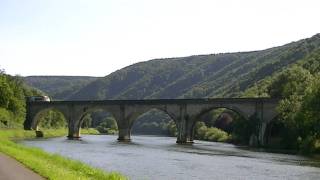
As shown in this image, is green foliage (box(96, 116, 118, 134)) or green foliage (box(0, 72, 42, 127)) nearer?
green foliage (box(0, 72, 42, 127))

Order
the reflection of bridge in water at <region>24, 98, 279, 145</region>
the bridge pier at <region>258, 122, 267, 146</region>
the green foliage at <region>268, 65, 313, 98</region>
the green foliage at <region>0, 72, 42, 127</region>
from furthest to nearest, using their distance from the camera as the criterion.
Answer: the green foliage at <region>0, 72, 42, 127</region>, the reflection of bridge in water at <region>24, 98, 279, 145</region>, the bridge pier at <region>258, 122, 267, 146</region>, the green foliage at <region>268, 65, 313, 98</region>

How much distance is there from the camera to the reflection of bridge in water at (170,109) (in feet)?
301

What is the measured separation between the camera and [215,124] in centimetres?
12838

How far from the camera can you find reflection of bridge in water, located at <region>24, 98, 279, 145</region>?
301ft

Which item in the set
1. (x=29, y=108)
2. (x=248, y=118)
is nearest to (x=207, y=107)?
(x=248, y=118)

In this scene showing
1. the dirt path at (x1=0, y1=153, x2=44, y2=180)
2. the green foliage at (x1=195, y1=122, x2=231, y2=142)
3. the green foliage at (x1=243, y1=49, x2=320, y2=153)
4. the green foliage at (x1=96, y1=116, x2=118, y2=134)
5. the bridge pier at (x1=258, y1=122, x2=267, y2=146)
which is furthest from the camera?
the green foliage at (x1=96, y1=116, x2=118, y2=134)

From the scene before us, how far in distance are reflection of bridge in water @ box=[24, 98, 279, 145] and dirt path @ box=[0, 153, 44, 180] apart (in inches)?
2470

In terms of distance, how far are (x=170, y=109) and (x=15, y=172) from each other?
80.0m

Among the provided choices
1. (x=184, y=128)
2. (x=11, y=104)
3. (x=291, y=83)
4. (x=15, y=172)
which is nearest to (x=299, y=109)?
(x=291, y=83)

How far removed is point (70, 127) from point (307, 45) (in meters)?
88.1

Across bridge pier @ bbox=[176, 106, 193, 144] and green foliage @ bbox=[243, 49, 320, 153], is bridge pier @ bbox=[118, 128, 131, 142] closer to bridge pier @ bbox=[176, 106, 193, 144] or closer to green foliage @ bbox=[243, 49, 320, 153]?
bridge pier @ bbox=[176, 106, 193, 144]

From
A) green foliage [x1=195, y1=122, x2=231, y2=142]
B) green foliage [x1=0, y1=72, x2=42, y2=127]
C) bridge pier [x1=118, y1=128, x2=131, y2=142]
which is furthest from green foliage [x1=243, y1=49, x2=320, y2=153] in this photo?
green foliage [x1=0, y1=72, x2=42, y2=127]

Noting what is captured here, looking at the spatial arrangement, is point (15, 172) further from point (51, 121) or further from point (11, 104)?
point (51, 121)

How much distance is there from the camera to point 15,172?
26312mm
